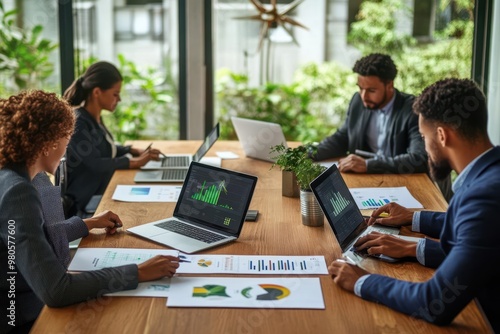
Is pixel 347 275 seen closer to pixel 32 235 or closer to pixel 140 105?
pixel 32 235

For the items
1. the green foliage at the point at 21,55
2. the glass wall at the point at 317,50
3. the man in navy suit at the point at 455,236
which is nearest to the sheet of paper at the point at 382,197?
the man in navy suit at the point at 455,236

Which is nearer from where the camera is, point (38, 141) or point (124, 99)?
point (38, 141)

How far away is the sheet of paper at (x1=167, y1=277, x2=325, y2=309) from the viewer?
77.5 inches

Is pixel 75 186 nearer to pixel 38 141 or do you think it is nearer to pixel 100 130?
pixel 100 130

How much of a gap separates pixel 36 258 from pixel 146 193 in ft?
4.43

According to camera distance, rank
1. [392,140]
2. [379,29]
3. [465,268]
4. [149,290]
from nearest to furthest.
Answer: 1. [465,268]
2. [149,290]
3. [392,140]
4. [379,29]

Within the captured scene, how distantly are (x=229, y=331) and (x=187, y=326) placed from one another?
11 cm

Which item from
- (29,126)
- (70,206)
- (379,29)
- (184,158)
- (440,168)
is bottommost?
(70,206)

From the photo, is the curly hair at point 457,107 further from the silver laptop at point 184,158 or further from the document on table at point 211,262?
the silver laptop at point 184,158

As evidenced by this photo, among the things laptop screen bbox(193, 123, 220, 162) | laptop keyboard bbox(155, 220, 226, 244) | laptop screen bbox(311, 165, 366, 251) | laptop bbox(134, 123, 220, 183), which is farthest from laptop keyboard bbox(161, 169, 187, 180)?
laptop screen bbox(311, 165, 366, 251)

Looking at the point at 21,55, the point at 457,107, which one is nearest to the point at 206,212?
the point at 457,107

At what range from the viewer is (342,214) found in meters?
2.51

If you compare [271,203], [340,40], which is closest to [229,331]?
[271,203]

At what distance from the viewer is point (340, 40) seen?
533 cm
